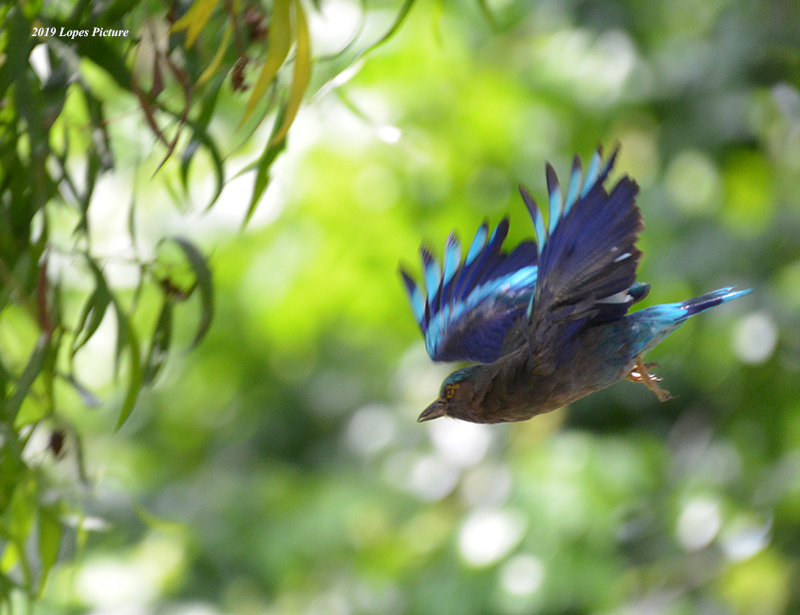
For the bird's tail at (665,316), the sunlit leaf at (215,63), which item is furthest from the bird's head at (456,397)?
the sunlit leaf at (215,63)

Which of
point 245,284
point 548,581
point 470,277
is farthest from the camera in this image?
point 245,284

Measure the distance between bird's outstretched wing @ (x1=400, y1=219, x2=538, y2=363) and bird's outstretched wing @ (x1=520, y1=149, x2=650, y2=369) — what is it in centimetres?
24

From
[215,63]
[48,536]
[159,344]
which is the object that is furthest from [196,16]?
[48,536]

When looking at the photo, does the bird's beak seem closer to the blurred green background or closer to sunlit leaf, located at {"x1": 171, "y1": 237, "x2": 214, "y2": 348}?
sunlit leaf, located at {"x1": 171, "y1": 237, "x2": 214, "y2": 348}

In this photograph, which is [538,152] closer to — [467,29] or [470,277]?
[467,29]

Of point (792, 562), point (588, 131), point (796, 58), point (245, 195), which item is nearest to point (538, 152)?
point (588, 131)

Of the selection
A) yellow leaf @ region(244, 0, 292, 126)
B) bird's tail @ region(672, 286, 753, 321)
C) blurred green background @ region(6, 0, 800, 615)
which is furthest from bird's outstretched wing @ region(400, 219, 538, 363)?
blurred green background @ region(6, 0, 800, 615)

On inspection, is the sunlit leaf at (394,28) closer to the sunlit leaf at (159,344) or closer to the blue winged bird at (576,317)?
the blue winged bird at (576,317)

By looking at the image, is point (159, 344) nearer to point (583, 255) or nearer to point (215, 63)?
point (215, 63)

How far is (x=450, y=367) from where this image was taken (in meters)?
2.88

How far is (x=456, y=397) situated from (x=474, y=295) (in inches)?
11.9

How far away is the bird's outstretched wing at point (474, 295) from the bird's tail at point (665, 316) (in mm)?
193

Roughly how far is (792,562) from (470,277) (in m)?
2.29

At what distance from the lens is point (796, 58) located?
2750mm
